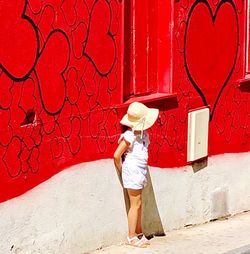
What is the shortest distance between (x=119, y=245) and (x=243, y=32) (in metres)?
3.31

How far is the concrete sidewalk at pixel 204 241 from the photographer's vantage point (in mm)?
7215

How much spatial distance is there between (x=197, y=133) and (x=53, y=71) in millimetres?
2552

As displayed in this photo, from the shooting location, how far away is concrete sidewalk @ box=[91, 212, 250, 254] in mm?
7215

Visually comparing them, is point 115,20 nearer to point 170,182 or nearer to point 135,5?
point 135,5

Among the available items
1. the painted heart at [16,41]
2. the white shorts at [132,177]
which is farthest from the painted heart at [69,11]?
the white shorts at [132,177]

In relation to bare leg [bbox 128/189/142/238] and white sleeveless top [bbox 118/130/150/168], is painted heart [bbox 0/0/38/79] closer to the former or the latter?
white sleeveless top [bbox 118/130/150/168]

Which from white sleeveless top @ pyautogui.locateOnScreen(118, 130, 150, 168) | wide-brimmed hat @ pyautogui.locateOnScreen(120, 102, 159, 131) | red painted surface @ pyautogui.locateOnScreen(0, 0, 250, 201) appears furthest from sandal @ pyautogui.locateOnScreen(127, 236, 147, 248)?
wide-brimmed hat @ pyautogui.locateOnScreen(120, 102, 159, 131)

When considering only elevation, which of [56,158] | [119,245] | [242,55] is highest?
[242,55]

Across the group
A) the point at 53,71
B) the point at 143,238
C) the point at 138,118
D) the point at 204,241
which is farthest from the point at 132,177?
the point at 53,71

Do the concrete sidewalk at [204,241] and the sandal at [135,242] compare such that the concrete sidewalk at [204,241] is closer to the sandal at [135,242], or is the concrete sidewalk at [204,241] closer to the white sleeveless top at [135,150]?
the sandal at [135,242]

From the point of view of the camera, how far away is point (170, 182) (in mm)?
7977

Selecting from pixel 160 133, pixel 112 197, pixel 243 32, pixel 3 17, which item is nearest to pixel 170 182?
pixel 160 133

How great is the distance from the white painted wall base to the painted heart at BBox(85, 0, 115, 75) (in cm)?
89

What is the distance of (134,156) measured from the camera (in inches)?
278
